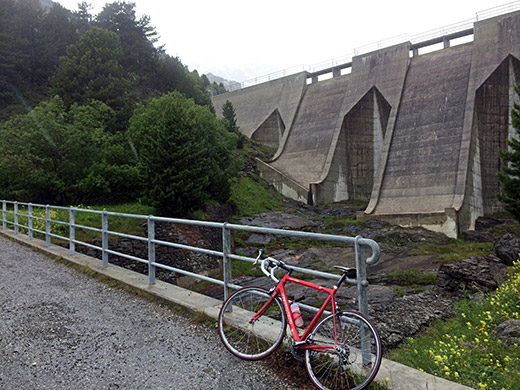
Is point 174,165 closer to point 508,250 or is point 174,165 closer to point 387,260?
point 387,260

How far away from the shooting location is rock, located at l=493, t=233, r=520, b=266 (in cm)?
1340

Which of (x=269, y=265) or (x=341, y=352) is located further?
(x=269, y=265)

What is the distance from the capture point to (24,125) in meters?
22.9

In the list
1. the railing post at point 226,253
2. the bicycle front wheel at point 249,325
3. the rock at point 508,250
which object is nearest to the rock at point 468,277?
the rock at point 508,250

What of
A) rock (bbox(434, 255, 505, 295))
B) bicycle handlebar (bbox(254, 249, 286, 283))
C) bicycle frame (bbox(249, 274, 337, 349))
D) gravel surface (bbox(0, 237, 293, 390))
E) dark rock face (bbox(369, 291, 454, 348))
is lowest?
dark rock face (bbox(369, 291, 454, 348))

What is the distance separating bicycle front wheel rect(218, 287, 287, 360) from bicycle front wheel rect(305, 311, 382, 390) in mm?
471

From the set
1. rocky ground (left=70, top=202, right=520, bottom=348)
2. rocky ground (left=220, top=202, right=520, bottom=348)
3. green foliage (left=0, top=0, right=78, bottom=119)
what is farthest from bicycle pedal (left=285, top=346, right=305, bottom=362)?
green foliage (left=0, top=0, right=78, bottom=119)

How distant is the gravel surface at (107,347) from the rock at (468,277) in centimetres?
874

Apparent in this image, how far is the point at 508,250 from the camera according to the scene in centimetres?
1377

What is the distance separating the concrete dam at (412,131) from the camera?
2953cm

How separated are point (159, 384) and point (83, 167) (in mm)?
23523

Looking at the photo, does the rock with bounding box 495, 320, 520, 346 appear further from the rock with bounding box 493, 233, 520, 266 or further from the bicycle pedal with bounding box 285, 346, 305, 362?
the rock with bounding box 493, 233, 520, 266

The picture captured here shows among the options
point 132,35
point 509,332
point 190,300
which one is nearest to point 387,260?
point 509,332

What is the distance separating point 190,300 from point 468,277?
28.7ft
